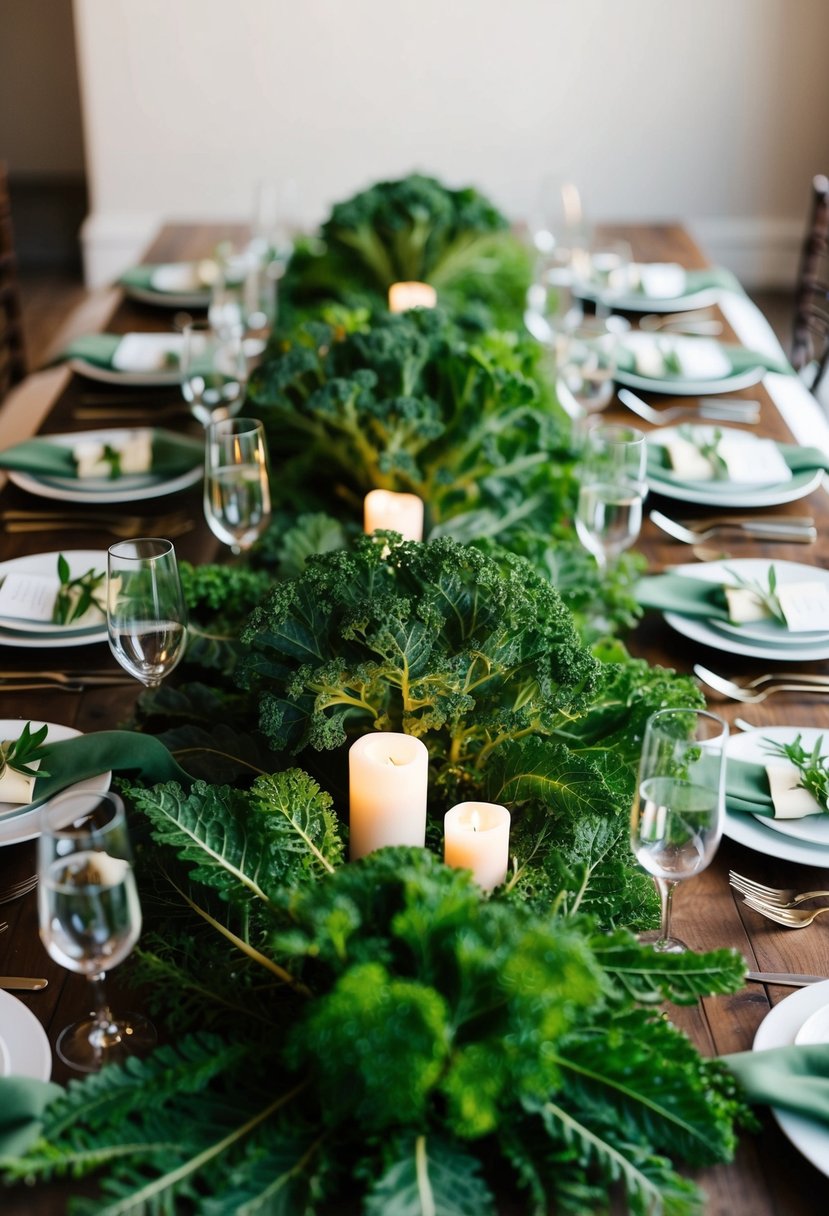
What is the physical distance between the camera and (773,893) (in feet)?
4.01

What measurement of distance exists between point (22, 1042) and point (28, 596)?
80 centimetres

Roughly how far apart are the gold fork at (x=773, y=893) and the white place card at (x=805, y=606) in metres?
0.49

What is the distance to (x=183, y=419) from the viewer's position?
7.86ft

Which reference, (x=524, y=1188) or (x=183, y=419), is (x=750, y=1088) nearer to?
(x=524, y=1188)

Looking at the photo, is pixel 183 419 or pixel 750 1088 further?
pixel 183 419

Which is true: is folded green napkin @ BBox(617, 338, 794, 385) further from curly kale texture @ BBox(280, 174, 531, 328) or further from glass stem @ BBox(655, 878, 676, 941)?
glass stem @ BBox(655, 878, 676, 941)

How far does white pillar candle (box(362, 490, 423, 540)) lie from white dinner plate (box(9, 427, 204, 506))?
448 millimetres

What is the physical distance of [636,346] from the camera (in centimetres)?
269

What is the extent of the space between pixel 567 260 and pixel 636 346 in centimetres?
27

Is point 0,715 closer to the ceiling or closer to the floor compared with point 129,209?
closer to the ceiling

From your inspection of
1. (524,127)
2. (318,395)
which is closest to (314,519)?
(318,395)

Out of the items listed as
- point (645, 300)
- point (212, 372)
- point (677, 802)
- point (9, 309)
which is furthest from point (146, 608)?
point (9, 309)

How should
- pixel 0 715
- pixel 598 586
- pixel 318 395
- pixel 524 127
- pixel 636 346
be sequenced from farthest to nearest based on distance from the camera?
pixel 524 127, pixel 636 346, pixel 318 395, pixel 598 586, pixel 0 715

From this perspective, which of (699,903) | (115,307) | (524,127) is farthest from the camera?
(524,127)
